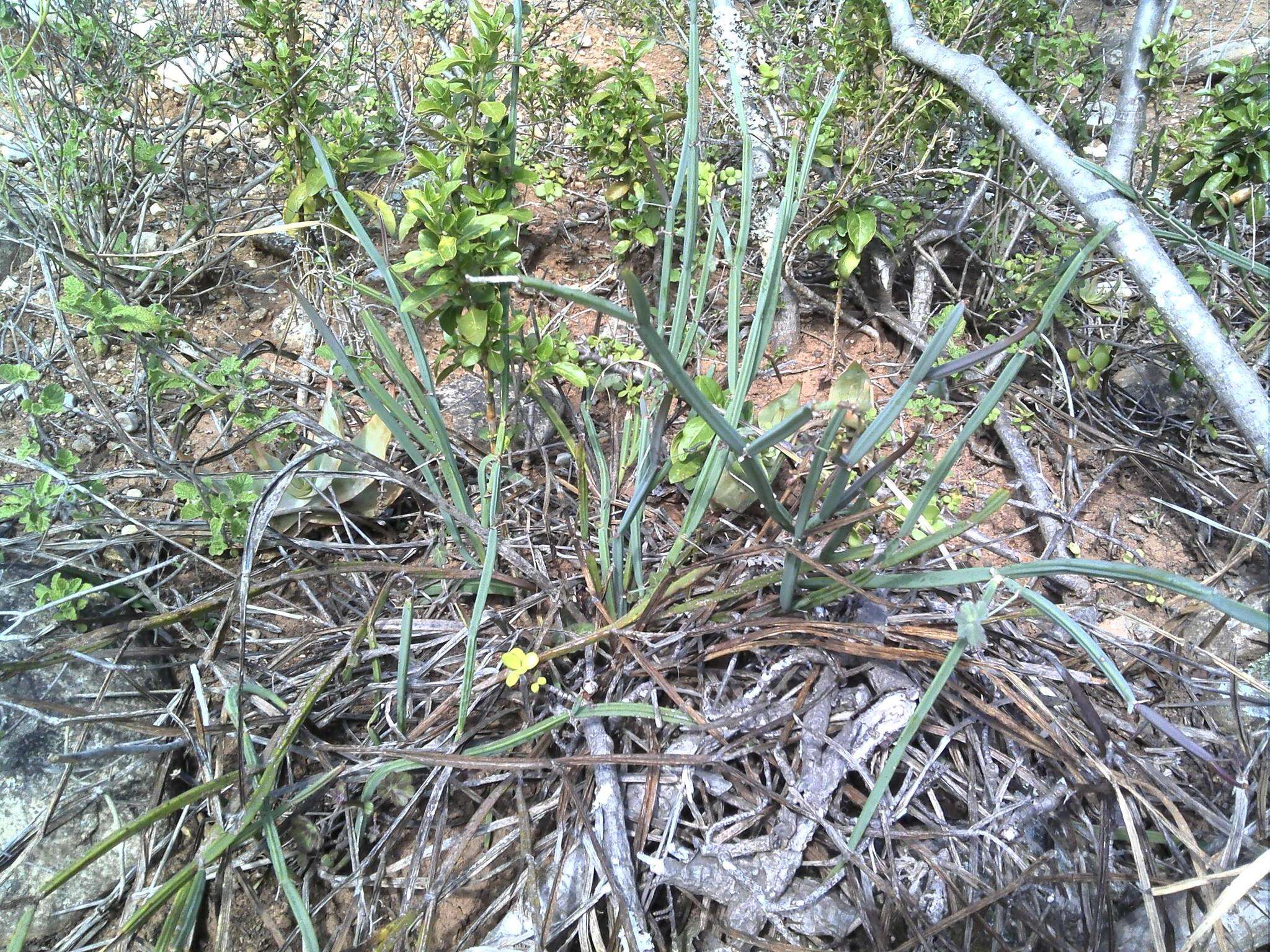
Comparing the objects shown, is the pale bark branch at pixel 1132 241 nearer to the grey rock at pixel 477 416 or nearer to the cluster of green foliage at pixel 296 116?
the grey rock at pixel 477 416

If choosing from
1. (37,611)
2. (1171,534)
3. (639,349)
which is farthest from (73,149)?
(1171,534)

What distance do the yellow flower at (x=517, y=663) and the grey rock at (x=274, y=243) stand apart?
1427 mm

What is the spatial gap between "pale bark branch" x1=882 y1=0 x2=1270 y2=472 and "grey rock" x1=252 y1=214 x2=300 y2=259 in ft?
5.33

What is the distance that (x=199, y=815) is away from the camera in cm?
121

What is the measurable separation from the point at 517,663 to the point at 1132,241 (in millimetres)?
1309

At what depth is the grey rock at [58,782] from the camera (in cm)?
117

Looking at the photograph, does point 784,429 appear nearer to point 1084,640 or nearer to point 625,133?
point 1084,640

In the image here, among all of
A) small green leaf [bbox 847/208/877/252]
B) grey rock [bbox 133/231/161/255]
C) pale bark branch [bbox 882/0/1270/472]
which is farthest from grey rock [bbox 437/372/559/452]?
pale bark branch [bbox 882/0/1270/472]

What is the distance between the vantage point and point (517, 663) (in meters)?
1.18

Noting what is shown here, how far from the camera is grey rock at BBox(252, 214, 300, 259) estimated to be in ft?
6.95

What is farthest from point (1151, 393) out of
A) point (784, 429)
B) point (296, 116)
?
point (296, 116)

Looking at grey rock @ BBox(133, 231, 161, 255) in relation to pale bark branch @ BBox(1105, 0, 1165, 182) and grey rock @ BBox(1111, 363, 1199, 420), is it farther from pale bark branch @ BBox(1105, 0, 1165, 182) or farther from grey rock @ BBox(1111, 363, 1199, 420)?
grey rock @ BBox(1111, 363, 1199, 420)

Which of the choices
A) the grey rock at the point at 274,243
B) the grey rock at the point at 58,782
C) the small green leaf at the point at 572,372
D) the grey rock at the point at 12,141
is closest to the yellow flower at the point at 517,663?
the small green leaf at the point at 572,372

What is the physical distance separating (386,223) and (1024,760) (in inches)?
54.1
